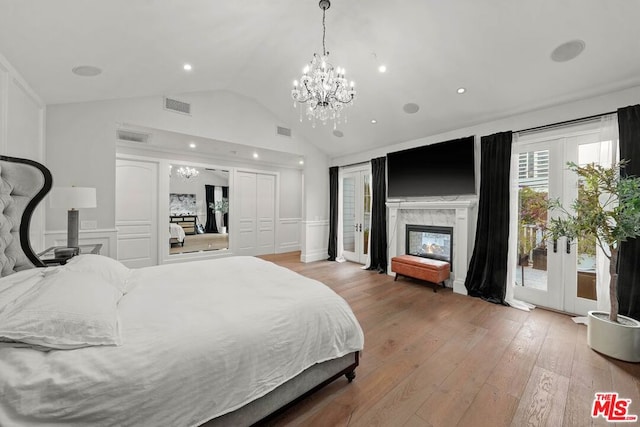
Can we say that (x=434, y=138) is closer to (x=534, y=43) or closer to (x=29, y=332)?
(x=534, y=43)

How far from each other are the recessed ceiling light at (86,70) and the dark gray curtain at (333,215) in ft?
14.9

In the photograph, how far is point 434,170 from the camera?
4.37 m

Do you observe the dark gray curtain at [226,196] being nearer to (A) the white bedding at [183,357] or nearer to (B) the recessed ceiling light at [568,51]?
(A) the white bedding at [183,357]

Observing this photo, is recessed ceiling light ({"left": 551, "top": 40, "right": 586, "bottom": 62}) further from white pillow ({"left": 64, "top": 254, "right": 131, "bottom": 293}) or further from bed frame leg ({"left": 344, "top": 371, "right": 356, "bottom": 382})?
white pillow ({"left": 64, "top": 254, "right": 131, "bottom": 293})

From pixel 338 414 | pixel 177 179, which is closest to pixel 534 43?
pixel 338 414

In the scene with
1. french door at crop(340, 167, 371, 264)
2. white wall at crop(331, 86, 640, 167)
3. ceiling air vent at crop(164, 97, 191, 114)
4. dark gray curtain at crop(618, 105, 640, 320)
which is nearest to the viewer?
dark gray curtain at crop(618, 105, 640, 320)

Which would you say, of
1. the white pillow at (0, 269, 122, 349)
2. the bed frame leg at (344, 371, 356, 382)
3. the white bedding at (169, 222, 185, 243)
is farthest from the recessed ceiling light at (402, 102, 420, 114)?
the white bedding at (169, 222, 185, 243)

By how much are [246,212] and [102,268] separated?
477 cm

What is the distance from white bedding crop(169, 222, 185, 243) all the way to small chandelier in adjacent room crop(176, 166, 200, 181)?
3.50ft

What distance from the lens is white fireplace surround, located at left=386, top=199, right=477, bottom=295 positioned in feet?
13.1

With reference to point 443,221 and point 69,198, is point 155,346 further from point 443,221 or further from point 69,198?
point 443,221

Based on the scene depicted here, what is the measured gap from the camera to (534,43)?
8.43ft

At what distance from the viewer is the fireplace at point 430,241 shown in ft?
14.5

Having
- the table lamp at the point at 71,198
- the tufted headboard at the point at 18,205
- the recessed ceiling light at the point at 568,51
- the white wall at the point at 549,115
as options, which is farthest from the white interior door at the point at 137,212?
the recessed ceiling light at the point at 568,51
